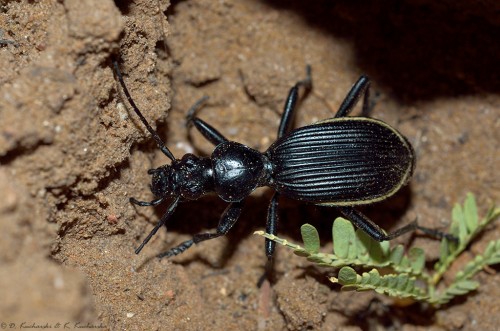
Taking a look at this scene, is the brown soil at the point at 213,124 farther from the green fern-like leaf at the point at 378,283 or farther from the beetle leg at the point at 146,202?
the green fern-like leaf at the point at 378,283

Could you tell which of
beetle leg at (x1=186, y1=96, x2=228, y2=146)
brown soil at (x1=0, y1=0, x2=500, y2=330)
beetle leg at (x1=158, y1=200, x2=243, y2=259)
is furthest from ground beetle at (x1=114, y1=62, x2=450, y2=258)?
brown soil at (x1=0, y1=0, x2=500, y2=330)

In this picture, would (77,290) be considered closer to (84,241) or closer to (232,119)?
(84,241)

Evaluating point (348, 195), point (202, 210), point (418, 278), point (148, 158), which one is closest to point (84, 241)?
point (148, 158)

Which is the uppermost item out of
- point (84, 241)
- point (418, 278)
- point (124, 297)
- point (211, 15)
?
point (211, 15)

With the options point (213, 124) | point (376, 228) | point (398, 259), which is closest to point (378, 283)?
point (398, 259)

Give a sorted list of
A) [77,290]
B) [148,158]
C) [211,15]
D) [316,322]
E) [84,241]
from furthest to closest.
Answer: [211,15], [148,158], [316,322], [84,241], [77,290]

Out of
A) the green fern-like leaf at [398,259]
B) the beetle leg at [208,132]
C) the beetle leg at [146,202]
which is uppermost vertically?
the beetle leg at [208,132]

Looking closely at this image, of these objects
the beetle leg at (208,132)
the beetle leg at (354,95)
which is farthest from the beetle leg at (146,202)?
the beetle leg at (354,95)
